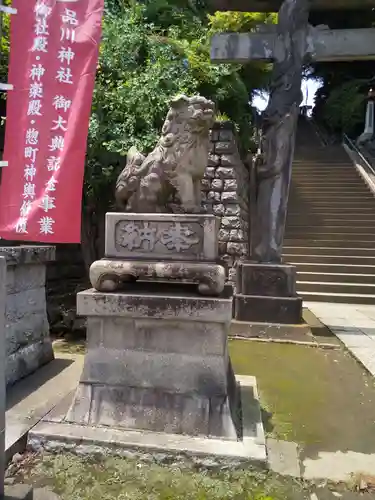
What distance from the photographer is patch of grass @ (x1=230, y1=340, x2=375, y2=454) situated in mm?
2990

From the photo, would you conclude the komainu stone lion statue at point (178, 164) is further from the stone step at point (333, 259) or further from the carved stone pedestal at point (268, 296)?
the stone step at point (333, 259)

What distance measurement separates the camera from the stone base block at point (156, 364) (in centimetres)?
266

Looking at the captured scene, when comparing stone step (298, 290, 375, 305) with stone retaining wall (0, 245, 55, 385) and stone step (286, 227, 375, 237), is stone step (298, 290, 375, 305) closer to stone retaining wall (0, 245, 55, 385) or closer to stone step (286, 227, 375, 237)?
stone step (286, 227, 375, 237)

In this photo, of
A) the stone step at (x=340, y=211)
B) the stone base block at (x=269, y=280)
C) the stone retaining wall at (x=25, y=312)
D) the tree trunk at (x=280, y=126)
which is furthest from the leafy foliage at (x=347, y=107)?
the stone retaining wall at (x=25, y=312)

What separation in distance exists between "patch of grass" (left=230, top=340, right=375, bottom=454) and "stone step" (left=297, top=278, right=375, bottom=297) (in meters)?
4.55

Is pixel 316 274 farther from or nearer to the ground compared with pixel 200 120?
nearer to the ground

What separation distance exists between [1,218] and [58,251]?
4209 millimetres

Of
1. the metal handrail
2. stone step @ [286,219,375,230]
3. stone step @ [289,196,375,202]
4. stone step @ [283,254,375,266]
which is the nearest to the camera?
stone step @ [283,254,375,266]

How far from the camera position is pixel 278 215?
22.0 feet

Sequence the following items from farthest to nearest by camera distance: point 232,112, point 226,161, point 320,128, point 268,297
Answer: point 320,128
point 232,112
point 226,161
point 268,297

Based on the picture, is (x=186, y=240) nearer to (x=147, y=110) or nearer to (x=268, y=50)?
(x=147, y=110)

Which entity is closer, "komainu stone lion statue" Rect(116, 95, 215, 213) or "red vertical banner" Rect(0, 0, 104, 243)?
"komainu stone lion statue" Rect(116, 95, 215, 213)

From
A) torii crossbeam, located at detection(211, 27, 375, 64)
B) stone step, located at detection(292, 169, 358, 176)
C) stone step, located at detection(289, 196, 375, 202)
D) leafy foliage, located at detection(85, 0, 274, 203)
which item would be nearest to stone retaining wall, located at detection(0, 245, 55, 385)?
leafy foliage, located at detection(85, 0, 274, 203)

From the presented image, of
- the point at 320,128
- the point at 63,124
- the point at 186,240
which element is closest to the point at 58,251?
the point at 63,124
